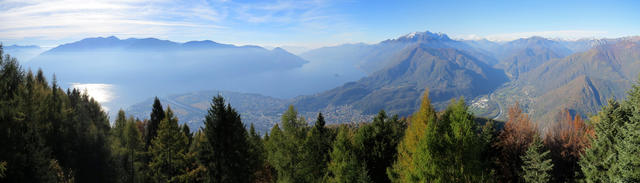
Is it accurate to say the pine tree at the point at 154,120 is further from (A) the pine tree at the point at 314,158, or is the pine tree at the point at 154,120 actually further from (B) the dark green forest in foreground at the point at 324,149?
(A) the pine tree at the point at 314,158

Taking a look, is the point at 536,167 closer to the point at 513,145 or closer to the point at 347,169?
the point at 513,145

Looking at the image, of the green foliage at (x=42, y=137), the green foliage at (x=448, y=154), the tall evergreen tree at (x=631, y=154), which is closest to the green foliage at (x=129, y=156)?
the green foliage at (x=42, y=137)

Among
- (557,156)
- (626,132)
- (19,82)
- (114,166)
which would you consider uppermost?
(19,82)

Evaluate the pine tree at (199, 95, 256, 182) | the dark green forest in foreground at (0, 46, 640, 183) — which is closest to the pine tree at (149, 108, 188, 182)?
the dark green forest in foreground at (0, 46, 640, 183)

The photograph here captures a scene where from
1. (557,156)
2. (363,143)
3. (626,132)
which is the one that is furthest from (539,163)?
(363,143)

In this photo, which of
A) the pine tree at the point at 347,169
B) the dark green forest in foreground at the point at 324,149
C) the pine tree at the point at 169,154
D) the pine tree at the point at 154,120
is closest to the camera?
the dark green forest in foreground at the point at 324,149

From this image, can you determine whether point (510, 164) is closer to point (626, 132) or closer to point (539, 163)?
point (539, 163)

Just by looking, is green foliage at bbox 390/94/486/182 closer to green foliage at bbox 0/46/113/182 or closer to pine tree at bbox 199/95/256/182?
pine tree at bbox 199/95/256/182
